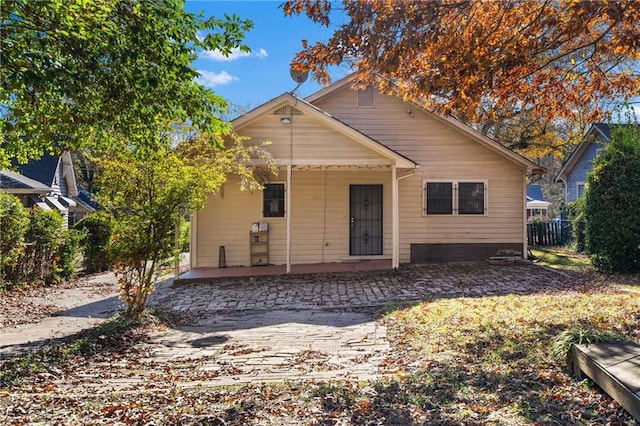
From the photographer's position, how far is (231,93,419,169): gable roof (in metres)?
11.2

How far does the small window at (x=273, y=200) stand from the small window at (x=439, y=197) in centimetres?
456

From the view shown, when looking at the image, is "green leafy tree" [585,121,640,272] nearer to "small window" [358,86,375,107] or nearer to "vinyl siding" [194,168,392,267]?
"vinyl siding" [194,168,392,267]

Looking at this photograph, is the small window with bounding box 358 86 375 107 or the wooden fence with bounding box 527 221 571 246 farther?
the wooden fence with bounding box 527 221 571 246

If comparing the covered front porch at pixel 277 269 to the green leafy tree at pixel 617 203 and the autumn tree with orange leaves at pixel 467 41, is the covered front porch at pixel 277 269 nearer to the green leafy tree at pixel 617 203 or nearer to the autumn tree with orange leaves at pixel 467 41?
the green leafy tree at pixel 617 203

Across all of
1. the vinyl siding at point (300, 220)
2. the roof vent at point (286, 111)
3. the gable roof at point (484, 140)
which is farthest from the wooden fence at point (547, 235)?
the roof vent at point (286, 111)

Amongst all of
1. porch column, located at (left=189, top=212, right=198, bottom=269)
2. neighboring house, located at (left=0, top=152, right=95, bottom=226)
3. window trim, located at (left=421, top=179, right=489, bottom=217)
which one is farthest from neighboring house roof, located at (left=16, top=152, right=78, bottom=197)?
window trim, located at (left=421, top=179, right=489, bottom=217)

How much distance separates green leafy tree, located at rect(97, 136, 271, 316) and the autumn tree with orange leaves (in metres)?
2.63

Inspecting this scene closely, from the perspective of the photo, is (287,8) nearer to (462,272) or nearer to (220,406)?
(220,406)

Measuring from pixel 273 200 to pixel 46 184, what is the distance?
520 inches

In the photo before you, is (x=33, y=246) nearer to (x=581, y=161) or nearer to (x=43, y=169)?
(x=43, y=169)

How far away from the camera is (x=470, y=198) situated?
1340cm

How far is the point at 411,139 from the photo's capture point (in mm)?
13477

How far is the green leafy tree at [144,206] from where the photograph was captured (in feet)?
22.1

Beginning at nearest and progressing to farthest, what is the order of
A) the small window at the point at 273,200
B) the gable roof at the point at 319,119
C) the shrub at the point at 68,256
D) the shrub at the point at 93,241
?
1. the gable roof at the point at 319,119
2. the shrub at the point at 68,256
3. the small window at the point at 273,200
4. the shrub at the point at 93,241
